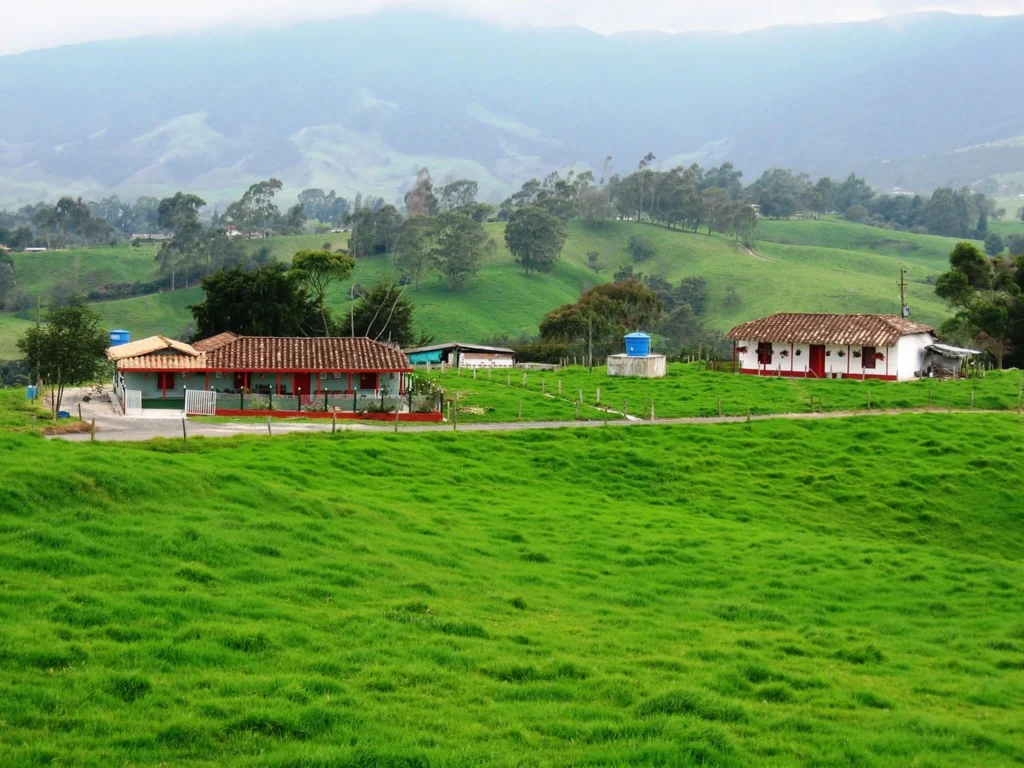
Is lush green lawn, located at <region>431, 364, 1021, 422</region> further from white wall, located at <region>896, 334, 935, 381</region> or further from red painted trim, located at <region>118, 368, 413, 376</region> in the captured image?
white wall, located at <region>896, 334, 935, 381</region>

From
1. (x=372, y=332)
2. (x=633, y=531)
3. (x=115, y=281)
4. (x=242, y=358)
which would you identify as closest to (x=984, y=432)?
(x=633, y=531)

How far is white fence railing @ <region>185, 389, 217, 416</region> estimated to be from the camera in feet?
171

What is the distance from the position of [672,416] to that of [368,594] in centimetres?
3467

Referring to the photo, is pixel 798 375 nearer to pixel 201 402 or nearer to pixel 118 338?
pixel 201 402

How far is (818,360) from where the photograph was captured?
7612 cm

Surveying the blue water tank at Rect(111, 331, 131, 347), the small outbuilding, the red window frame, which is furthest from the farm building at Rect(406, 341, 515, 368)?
the red window frame

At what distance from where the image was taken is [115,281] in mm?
161625

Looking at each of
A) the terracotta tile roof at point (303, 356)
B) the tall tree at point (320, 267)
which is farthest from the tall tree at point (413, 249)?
the terracotta tile roof at point (303, 356)

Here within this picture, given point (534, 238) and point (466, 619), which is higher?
point (534, 238)

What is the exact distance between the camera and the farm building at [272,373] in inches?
2121

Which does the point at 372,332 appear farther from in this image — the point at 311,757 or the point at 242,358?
the point at 311,757

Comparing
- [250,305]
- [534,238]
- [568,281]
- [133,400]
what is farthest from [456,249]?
[133,400]

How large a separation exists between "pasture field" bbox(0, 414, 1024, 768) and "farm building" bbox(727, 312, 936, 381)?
120ft

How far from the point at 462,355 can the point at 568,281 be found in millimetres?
83647
